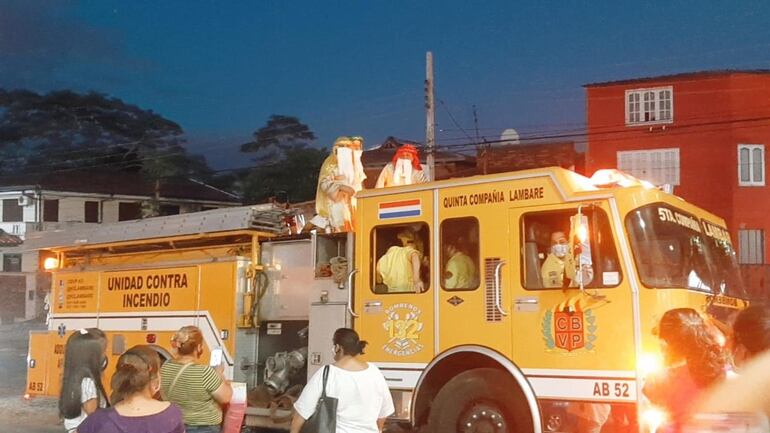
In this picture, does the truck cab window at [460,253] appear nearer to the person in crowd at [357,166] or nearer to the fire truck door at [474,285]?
the fire truck door at [474,285]

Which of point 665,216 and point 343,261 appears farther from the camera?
point 343,261

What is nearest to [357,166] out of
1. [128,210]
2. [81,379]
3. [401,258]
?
[401,258]

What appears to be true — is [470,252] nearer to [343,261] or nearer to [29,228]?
[343,261]

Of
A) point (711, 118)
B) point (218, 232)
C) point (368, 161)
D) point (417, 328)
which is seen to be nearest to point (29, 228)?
point (368, 161)

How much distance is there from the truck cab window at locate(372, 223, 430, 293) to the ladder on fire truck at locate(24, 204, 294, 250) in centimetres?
183

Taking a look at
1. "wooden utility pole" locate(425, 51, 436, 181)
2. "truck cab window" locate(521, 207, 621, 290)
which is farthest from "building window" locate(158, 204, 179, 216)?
"truck cab window" locate(521, 207, 621, 290)

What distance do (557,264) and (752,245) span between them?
2562 centimetres

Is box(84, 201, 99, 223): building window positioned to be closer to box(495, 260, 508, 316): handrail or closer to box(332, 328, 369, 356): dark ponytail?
box(495, 260, 508, 316): handrail

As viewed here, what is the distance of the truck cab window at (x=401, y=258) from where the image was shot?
323 inches

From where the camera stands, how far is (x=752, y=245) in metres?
30.2

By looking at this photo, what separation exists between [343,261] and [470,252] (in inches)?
58.5

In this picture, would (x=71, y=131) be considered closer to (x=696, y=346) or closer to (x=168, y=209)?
(x=168, y=209)

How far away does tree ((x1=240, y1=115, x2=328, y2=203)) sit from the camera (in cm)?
3847

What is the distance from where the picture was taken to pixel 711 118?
99.0 feet
